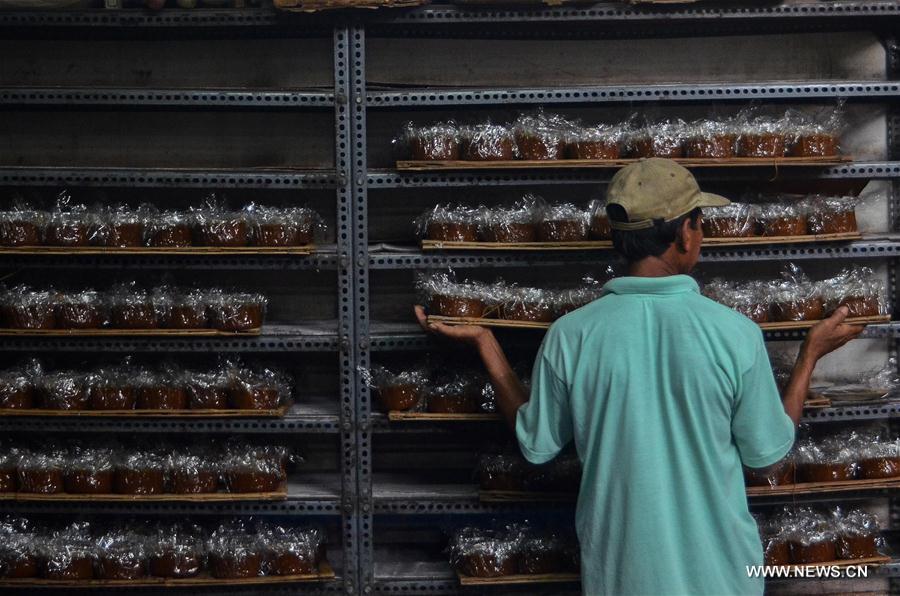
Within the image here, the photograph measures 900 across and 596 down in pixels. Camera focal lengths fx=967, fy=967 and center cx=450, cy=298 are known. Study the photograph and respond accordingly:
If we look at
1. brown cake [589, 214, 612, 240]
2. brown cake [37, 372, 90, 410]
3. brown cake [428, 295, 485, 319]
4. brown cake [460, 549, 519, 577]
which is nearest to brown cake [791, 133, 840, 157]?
brown cake [589, 214, 612, 240]

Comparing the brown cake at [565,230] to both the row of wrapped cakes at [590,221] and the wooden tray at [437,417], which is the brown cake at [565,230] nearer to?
the row of wrapped cakes at [590,221]

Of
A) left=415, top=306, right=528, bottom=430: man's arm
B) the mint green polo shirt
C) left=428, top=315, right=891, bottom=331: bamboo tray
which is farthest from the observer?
left=428, top=315, right=891, bottom=331: bamboo tray

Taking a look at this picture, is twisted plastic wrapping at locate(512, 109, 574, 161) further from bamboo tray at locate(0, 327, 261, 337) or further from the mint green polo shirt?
bamboo tray at locate(0, 327, 261, 337)

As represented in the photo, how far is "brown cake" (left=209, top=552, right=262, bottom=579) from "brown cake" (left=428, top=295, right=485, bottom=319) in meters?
0.96

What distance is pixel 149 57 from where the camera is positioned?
3531 mm

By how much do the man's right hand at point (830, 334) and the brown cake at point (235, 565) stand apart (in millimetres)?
1755

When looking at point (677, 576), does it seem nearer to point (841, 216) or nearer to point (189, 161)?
point (841, 216)

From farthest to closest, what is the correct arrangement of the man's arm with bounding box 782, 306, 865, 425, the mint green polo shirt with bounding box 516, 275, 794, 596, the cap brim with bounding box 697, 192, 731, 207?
the man's arm with bounding box 782, 306, 865, 425
the cap brim with bounding box 697, 192, 731, 207
the mint green polo shirt with bounding box 516, 275, 794, 596

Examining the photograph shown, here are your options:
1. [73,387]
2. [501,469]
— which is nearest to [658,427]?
[501,469]

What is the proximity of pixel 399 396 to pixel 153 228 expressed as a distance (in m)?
0.93

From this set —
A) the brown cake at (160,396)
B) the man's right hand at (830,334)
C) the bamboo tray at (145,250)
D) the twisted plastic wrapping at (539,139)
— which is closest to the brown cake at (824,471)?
the man's right hand at (830,334)

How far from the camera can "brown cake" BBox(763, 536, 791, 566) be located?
301 cm

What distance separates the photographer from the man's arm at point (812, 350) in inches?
93.6

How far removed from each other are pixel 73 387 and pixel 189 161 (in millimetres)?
966
